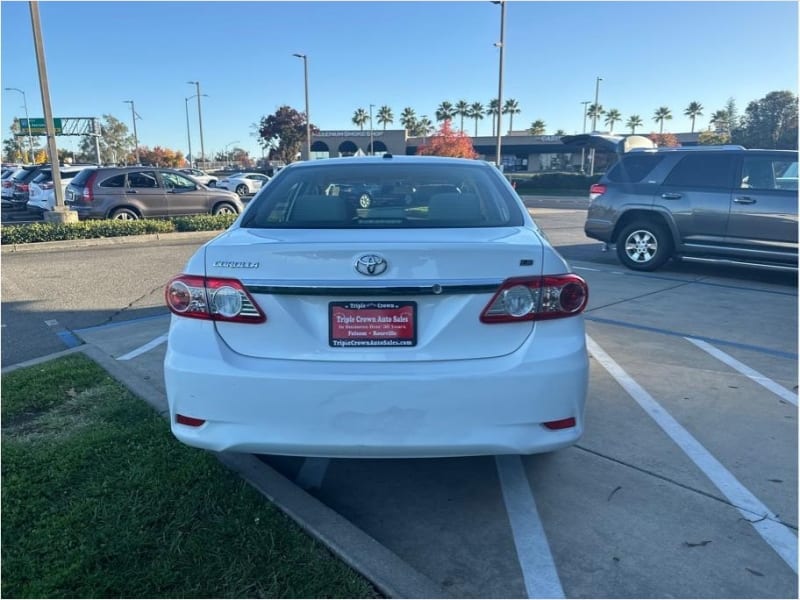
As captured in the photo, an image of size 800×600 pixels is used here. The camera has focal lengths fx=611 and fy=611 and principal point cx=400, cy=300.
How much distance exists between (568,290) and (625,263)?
784cm

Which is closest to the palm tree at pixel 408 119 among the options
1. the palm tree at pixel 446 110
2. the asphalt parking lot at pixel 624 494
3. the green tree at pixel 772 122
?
the palm tree at pixel 446 110

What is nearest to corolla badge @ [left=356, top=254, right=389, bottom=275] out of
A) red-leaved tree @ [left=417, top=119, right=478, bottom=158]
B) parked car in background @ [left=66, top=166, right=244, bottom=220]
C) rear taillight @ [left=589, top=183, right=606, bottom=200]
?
rear taillight @ [left=589, top=183, right=606, bottom=200]

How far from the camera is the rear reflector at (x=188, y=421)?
264cm

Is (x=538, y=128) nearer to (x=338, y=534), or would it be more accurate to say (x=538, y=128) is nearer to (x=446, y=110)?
(x=446, y=110)

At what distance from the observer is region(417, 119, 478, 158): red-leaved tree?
47062mm

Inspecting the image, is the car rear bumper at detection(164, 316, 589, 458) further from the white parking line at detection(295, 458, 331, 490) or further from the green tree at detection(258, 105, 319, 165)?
the green tree at detection(258, 105, 319, 165)

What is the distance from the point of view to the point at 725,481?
127 inches

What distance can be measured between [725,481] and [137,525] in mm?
2937

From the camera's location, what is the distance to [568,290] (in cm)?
264

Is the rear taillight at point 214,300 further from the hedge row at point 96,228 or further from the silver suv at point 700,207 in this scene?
the hedge row at point 96,228

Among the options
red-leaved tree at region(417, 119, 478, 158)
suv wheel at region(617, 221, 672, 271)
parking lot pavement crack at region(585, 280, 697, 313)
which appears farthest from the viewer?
red-leaved tree at region(417, 119, 478, 158)

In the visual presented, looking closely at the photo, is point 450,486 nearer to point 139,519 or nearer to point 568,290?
point 568,290

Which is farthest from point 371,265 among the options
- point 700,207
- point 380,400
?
point 700,207

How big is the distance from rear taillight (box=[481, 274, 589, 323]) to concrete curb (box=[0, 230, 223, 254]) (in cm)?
1131
